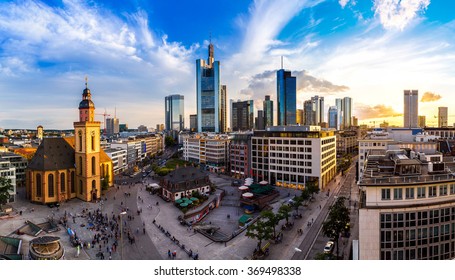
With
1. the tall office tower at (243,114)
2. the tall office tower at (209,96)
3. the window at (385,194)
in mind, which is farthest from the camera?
the tall office tower at (243,114)

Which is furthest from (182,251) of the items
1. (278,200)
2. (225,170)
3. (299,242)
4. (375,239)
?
(225,170)

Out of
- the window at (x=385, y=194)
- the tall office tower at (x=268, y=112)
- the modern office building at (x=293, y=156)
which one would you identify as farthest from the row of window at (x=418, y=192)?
the tall office tower at (x=268, y=112)

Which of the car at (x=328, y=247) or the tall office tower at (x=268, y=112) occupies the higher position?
the tall office tower at (x=268, y=112)

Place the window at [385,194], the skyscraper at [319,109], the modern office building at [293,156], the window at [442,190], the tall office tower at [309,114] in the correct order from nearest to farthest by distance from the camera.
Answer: the window at [385,194]
the window at [442,190]
the modern office building at [293,156]
the skyscraper at [319,109]
the tall office tower at [309,114]

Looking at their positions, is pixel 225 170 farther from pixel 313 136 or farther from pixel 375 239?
pixel 375 239

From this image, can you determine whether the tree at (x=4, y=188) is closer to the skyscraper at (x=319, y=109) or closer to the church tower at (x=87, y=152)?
the church tower at (x=87, y=152)

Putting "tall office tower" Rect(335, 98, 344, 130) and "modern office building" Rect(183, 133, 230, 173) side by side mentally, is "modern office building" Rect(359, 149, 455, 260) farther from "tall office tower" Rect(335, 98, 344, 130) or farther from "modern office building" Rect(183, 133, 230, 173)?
"modern office building" Rect(183, 133, 230, 173)

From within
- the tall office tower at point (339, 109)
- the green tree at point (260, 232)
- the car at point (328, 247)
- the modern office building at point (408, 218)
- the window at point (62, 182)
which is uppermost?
the tall office tower at point (339, 109)

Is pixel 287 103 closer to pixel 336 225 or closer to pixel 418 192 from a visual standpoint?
pixel 336 225
